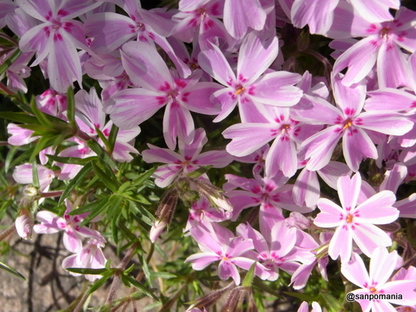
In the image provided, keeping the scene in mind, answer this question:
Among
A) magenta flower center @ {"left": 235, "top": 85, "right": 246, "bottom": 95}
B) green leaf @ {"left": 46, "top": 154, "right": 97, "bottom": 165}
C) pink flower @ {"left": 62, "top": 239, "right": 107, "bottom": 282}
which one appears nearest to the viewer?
magenta flower center @ {"left": 235, "top": 85, "right": 246, "bottom": 95}

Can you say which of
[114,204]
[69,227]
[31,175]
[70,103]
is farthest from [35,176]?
[70,103]

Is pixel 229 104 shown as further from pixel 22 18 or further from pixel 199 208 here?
pixel 22 18

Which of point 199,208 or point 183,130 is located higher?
point 183,130

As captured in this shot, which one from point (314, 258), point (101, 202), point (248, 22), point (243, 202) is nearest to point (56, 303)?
point (101, 202)

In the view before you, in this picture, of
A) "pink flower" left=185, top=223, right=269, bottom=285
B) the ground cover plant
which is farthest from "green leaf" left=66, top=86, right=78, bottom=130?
"pink flower" left=185, top=223, right=269, bottom=285

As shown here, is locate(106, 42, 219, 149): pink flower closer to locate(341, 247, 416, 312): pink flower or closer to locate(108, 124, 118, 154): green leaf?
locate(108, 124, 118, 154): green leaf

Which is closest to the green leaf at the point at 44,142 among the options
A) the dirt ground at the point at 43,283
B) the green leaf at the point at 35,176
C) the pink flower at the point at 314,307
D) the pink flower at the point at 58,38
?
the pink flower at the point at 58,38

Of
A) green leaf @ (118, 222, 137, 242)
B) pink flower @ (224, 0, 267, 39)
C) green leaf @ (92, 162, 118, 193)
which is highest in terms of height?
pink flower @ (224, 0, 267, 39)

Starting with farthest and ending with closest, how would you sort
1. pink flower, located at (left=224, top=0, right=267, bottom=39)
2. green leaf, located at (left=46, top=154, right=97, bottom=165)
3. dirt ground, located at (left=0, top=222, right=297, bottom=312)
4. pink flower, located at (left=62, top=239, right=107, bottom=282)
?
dirt ground, located at (left=0, top=222, right=297, bottom=312)
pink flower, located at (left=62, top=239, right=107, bottom=282)
green leaf, located at (left=46, top=154, right=97, bottom=165)
pink flower, located at (left=224, top=0, right=267, bottom=39)
